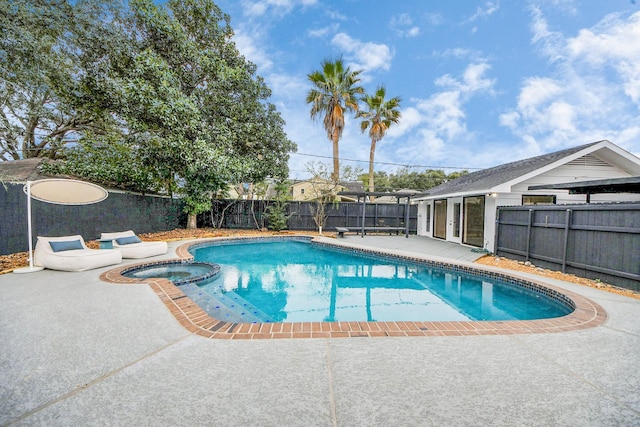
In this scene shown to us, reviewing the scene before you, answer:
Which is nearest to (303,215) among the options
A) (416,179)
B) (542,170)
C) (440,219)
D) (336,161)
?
(336,161)

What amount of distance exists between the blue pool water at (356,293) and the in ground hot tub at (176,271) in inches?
9.1

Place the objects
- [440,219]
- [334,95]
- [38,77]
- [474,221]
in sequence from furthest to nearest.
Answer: [334,95], [440,219], [474,221], [38,77]

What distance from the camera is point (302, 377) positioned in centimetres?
221

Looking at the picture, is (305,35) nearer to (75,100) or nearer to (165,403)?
(75,100)

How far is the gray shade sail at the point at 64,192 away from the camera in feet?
17.9

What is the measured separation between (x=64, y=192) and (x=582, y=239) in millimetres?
11038

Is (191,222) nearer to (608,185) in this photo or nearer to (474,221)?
(474,221)

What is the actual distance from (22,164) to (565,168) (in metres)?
19.1

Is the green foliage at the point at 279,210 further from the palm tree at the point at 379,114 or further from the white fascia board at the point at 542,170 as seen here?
the white fascia board at the point at 542,170

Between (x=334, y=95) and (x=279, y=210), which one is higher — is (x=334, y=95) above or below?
above

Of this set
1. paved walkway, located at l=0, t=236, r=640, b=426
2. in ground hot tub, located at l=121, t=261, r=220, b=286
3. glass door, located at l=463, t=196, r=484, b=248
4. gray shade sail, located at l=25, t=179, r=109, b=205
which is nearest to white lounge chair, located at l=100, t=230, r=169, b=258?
in ground hot tub, located at l=121, t=261, r=220, b=286

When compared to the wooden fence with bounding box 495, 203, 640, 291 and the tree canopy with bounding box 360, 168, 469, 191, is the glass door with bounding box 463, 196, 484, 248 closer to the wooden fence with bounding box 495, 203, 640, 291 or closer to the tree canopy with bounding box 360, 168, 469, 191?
the wooden fence with bounding box 495, 203, 640, 291

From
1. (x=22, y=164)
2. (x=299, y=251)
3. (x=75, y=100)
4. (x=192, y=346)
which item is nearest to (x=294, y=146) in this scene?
(x=299, y=251)

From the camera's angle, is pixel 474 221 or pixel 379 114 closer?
→ pixel 474 221
